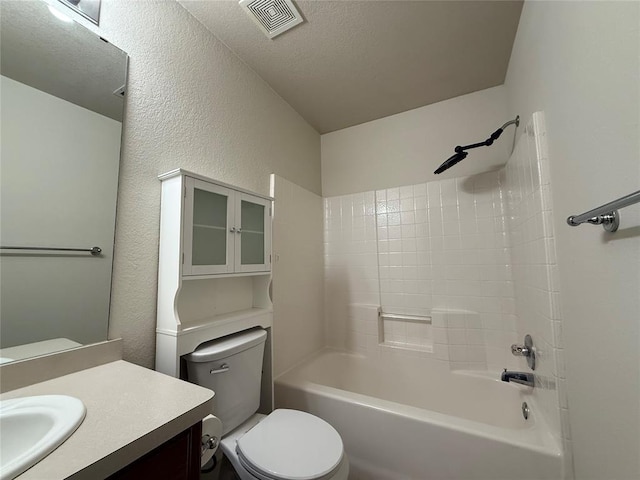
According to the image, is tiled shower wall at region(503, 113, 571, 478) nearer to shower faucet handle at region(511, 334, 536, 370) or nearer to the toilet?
shower faucet handle at region(511, 334, 536, 370)

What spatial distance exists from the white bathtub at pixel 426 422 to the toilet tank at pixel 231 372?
1.29 ft

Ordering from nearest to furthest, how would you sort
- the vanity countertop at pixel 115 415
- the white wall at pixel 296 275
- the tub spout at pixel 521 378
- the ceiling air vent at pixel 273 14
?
the vanity countertop at pixel 115 415 < the ceiling air vent at pixel 273 14 < the tub spout at pixel 521 378 < the white wall at pixel 296 275

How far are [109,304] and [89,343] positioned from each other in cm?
14

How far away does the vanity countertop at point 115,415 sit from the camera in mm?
464

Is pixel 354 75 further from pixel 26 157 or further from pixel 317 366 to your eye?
pixel 317 366

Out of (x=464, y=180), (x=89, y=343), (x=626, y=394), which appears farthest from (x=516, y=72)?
(x=89, y=343)

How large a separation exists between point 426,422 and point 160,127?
1.85 metres

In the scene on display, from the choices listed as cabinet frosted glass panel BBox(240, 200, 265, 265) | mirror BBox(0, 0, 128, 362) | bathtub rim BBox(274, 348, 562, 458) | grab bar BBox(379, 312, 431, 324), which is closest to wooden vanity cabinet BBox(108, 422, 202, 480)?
mirror BBox(0, 0, 128, 362)

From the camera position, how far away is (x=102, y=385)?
772 millimetres

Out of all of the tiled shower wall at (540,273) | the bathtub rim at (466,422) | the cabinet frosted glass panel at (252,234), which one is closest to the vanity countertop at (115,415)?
the cabinet frosted glass panel at (252,234)

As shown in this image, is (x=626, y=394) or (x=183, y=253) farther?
(x=183, y=253)

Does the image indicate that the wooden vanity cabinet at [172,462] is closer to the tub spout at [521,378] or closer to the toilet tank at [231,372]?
the toilet tank at [231,372]

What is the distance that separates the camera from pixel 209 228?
1225 millimetres

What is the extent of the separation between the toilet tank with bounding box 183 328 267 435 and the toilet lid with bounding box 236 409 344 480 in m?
0.11
